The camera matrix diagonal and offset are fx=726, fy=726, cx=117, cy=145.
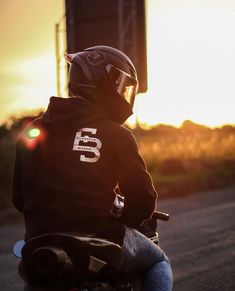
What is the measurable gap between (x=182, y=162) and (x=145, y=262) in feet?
55.9

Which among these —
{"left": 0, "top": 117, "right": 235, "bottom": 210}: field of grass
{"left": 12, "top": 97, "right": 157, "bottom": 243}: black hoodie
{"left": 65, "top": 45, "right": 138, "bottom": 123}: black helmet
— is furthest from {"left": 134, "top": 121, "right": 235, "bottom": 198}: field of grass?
{"left": 12, "top": 97, "right": 157, "bottom": 243}: black hoodie

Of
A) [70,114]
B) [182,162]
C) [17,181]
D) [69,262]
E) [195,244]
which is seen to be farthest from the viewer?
[182,162]

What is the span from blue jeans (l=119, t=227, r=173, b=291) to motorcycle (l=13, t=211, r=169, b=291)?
0.52ft

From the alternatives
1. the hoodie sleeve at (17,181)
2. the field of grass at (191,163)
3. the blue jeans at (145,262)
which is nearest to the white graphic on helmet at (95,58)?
the hoodie sleeve at (17,181)

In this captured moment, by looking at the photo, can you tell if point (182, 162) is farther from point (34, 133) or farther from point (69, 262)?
point (69, 262)

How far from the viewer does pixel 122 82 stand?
367 centimetres

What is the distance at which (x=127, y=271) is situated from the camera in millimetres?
3381

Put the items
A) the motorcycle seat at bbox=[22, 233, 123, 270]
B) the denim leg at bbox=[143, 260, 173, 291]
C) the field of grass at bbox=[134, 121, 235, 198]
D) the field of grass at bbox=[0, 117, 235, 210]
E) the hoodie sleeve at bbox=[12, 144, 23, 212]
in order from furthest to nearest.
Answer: the field of grass at bbox=[134, 121, 235, 198], the field of grass at bbox=[0, 117, 235, 210], the hoodie sleeve at bbox=[12, 144, 23, 212], the denim leg at bbox=[143, 260, 173, 291], the motorcycle seat at bbox=[22, 233, 123, 270]

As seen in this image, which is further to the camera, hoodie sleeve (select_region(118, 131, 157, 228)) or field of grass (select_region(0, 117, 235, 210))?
field of grass (select_region(0, 117, 235, 210))

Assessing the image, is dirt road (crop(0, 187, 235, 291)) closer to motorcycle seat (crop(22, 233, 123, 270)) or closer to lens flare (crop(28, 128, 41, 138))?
lens flare (crop(28, 128, 41, 138))

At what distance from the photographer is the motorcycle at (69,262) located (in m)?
2.91

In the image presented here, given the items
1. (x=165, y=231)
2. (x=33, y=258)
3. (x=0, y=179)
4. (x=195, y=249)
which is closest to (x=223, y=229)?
(x=165, y=231)

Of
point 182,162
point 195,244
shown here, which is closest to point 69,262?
point 195,244

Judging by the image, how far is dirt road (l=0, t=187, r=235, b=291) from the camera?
745cm
